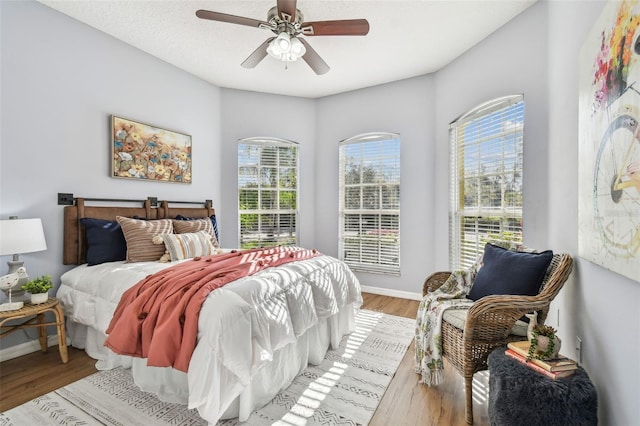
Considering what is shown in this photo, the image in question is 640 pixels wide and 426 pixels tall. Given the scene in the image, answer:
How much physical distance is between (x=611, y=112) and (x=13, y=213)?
3.92m

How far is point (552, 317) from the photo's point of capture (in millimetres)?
2221

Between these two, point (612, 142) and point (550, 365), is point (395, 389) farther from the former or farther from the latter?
point (612, 142)

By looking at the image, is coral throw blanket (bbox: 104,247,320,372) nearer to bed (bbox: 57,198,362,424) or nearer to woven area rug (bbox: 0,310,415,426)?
bed (bbox: 57,198,362,424)

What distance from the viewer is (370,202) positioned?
4.44m

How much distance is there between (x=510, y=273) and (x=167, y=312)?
217 centimetres

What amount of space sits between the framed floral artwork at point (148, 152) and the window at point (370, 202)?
7.56 feet

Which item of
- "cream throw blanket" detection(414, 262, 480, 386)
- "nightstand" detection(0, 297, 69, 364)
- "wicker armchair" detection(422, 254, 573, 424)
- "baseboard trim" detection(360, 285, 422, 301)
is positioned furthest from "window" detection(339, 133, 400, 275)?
"nightstand" detection(0, 297, 69, 364)

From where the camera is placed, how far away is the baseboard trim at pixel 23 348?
2399mm

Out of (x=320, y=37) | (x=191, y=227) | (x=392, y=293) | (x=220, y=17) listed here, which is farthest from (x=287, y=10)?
(x=392, y=293)

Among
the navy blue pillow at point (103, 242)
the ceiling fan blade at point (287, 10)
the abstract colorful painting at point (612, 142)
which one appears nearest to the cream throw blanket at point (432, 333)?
the abstract colorful painting at point (612, 142)

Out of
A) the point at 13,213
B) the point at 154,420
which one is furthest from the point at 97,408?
the point at 13,213

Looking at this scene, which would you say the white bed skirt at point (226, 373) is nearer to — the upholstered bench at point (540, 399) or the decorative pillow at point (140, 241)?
the decorative pillow at point (140, 241)

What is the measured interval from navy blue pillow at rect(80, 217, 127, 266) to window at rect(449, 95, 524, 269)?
11.8 ft

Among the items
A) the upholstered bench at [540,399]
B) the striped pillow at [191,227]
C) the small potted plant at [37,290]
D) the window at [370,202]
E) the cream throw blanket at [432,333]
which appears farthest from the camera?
the window at [370,202]
